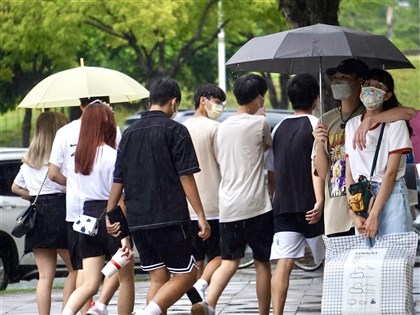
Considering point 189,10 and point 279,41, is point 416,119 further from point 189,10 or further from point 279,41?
point 189,10

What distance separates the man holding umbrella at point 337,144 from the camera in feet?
26.8

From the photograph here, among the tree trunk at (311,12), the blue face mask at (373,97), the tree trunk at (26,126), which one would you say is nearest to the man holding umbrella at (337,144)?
the blue face mask at (373,97)

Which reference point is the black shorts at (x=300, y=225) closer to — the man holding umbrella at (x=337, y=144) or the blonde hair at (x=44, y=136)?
the man holding umbrella at (x=337, y=144)

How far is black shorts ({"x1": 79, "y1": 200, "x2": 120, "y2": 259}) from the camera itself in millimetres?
9023

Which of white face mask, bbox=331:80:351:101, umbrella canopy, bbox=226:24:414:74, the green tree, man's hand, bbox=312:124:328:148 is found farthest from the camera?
the green tree

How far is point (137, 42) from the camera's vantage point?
28.4 m

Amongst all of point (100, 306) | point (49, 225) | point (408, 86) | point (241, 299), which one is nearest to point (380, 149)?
point (100, 306)

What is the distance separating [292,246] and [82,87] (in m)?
2.32

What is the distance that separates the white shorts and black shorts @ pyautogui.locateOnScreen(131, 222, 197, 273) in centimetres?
94

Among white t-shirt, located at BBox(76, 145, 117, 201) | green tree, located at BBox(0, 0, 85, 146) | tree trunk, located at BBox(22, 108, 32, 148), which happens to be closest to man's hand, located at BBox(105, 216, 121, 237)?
white t-shirt, located at BBox(76, 145, 117, 201)

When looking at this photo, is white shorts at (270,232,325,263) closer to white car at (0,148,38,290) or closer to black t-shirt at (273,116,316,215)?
black t-shirt at (273,116,316,215)

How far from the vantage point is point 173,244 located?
8289mm

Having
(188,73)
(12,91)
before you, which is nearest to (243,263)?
(12,91)

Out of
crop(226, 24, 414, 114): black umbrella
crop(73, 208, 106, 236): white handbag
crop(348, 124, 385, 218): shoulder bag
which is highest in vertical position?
crop(226, 24, 414, 114): black umbrella
